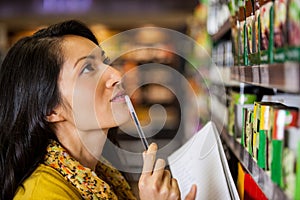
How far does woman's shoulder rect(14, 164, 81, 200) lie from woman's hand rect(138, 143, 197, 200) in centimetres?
28

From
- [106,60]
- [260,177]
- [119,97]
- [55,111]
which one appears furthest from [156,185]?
[106,60]

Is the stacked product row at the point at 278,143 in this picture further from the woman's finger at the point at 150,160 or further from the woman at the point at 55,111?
the woman at the point at 55,111

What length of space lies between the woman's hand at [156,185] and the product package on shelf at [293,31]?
59cm

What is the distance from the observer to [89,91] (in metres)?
1.67

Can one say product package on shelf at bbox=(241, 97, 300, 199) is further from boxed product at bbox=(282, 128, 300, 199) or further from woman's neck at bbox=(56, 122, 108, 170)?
woman's neck at bbox=(56, 122, 108, 170)

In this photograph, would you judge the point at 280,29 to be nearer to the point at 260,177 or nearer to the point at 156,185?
the point at 260,177

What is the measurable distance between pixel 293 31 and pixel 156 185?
25.3 inches

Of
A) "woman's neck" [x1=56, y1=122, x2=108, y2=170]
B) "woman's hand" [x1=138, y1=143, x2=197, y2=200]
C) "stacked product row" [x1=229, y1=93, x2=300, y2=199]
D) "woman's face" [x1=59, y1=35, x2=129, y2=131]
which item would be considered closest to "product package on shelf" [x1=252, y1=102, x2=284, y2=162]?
"stacked product row" [x1=229, y1=93, x2=300, y2=199]

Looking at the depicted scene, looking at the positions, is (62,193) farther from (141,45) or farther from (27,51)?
(141,45)

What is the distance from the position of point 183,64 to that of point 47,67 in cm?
614

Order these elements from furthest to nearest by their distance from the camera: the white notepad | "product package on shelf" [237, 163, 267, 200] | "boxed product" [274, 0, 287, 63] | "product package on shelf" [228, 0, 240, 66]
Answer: "product package on shelf" [228, 0, 240, 66], the white notepad, "product package on shelf" [237, 163, 267, 200], "boxed product" [274, 0, 287, 63]

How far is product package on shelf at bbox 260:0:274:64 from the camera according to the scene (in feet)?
3.52

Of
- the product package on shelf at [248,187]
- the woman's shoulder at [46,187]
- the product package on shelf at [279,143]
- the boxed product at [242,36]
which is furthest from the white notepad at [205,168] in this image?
the woman's shoulder at [46,187]

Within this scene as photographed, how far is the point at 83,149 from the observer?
1.78 metres
